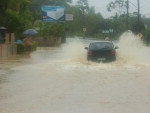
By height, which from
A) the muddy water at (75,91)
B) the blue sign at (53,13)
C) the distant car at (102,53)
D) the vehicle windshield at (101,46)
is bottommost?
the muddy water at (75,91)

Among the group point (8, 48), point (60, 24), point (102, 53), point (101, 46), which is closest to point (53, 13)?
point (60, 24)

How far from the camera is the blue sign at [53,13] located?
71.8m

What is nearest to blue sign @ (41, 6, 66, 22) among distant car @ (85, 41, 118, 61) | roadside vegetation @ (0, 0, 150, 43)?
roadside vegetation @ (0, 0, 150, 43)

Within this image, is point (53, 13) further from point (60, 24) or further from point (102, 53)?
point (102, 53)

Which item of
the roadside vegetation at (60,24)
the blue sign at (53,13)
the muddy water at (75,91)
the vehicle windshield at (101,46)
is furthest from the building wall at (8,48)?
the blue sign at (53,13)

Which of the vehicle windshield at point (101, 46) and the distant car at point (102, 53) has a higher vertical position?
the vehicle windshield at point (101, 46)

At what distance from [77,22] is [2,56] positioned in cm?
9453

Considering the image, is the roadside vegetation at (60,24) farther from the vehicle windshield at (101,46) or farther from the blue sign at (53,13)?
the vehicle windshield at (101,46)

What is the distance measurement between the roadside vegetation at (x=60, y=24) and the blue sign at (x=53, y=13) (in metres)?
1.10

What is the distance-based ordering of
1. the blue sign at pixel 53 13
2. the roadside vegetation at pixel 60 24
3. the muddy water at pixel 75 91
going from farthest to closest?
the blue sign at pixel 53 13, the roadside vegetation at pixel 60 24, the muddy water at pixel 75 91

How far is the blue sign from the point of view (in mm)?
71750

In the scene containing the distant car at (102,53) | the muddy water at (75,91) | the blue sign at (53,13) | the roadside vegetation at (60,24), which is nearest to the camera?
the muddy water at (75,91)

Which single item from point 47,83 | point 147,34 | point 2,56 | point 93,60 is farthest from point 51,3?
point 47,83

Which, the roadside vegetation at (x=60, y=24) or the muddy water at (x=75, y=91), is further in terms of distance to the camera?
the roadside vegetation at (x=60, y=24)
